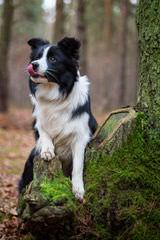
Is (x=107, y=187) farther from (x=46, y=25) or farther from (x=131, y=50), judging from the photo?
(x=46, y=25)

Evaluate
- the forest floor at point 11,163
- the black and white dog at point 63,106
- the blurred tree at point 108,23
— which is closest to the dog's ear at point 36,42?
the black and white dog at point 63,106

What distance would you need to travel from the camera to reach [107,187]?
16.5ft

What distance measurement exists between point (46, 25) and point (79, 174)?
143 ft

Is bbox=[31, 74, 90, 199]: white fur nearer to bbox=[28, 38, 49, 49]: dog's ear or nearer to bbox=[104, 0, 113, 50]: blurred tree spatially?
bbox=[28, 38, 49, 49]: dog's ear

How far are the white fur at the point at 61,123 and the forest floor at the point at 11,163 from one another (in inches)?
38.9

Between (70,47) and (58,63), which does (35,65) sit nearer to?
(58,63)

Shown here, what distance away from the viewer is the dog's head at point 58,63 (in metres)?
5.34

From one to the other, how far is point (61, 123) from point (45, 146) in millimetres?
316

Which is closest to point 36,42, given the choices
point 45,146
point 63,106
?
point 63,106

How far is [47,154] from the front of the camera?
545 centimetres

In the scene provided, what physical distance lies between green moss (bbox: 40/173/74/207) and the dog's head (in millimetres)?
1020

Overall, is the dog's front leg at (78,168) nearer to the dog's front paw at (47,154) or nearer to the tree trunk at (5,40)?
the dog's front paw at (47,154)

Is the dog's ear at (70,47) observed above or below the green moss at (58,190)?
above

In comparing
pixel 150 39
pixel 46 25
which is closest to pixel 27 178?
pixel 150 39
